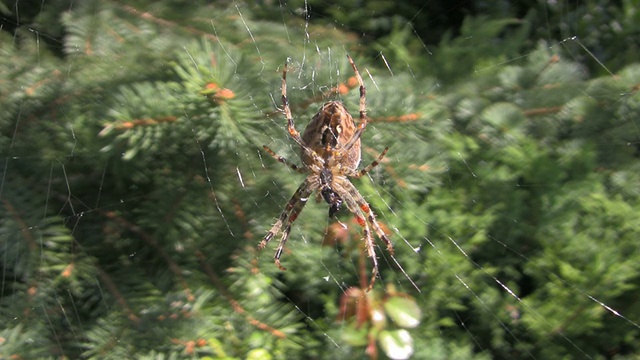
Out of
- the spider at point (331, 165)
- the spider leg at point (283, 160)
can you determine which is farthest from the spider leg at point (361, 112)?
the spider leg at point (283, 160)

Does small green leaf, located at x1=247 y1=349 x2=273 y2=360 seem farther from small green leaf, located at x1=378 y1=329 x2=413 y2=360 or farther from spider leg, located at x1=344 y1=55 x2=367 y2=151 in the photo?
spider leg, located at x1=344 y1=55 x2=367 y2=151

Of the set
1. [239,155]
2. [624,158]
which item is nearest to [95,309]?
[239,155]

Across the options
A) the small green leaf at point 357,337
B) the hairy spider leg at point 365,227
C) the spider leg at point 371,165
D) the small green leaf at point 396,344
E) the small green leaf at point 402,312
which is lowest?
the small green leaf at point 357,337

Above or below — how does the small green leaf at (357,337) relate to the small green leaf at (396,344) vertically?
below

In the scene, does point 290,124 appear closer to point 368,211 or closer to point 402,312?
point 368,211

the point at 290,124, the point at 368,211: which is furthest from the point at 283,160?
the point at 368,211

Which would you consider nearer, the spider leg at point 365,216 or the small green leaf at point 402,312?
the small green leaf at point 402,312

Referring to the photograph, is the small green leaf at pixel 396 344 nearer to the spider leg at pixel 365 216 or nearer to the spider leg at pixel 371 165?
the spider leg at pixel 365 216

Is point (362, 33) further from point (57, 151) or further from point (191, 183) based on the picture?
point (57, 151)
